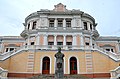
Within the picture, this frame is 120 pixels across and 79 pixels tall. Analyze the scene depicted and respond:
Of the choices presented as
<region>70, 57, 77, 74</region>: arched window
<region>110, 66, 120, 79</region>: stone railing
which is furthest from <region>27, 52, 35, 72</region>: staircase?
<region>110, 66, 120, 79</region>: stone railing

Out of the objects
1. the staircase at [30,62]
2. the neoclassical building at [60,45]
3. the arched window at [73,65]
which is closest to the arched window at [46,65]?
the neoclassical building at [60,45]

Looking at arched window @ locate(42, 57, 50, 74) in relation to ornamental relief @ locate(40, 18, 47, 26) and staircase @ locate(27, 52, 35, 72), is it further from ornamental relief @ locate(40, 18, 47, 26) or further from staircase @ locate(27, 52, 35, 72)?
ornamental relief @ locate(40, 18, 47, 26)

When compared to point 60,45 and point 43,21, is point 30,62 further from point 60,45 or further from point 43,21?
point 43,21

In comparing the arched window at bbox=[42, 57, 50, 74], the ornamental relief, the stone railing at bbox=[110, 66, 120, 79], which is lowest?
the stone railing at bbox=[110, 66, 120, 79]

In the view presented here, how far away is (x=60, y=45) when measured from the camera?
33781 mm

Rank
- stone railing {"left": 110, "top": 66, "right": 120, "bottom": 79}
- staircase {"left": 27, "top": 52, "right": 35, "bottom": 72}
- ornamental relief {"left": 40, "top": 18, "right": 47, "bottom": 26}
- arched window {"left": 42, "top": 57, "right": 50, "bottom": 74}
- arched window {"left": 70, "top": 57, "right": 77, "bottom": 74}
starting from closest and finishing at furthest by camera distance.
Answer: stone railing {"left": 110, "top": 66, "right": 120, "bottom": 79}
staircase {"left": 27, "top": 52, "right": 35, "bottom": 72}
arched window {"left": 42, "top": 57, "right": 50, "bottom": 74}
arched window {"left": 70, "top": 57, "right": 77, "bottom": 74}
ornamental relief {"left": 40, "top": 18, "right": 47, "bottom": 26}

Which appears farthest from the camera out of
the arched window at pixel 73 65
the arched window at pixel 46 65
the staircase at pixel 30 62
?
the arched window at pixel 73 65

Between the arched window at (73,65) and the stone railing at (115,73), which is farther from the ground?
the arched window at (73,65)

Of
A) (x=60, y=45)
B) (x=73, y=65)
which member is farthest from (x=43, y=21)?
(x=73, y=65)

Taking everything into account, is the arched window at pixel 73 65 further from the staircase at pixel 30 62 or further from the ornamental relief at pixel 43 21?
the ornamental relief at pixel 43 21

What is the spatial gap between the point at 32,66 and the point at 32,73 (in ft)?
3.93

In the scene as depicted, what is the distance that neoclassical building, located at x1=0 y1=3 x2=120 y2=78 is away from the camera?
31297mm

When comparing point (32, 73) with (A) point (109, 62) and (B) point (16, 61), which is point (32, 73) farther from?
(A) point (109, 62)

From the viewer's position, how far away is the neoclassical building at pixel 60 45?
103ft
